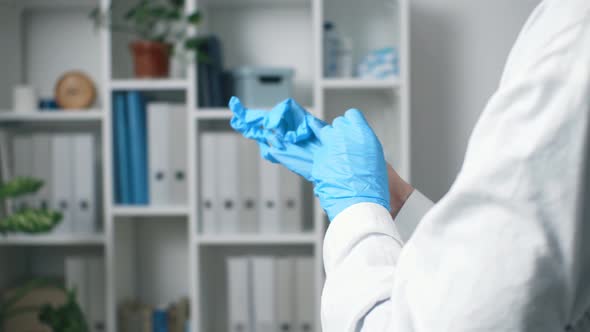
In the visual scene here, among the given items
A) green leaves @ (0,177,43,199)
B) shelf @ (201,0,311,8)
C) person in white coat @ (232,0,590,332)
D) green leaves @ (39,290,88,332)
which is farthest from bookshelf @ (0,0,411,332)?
person in white coat @ (232,0,590,332)

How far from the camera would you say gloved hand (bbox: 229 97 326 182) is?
93 centimetres

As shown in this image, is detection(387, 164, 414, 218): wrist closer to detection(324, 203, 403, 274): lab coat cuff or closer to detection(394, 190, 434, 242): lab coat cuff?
detection(394, 190, 434, 242): lab coat cuff

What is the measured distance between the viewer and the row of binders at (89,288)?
2.06 meters

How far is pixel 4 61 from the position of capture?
2.21 metres

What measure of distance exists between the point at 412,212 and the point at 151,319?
1464mm

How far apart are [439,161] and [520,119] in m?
1.86

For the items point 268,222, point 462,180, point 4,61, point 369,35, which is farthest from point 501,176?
point 4,61

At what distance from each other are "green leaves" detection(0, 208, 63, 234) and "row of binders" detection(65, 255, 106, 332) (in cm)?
40

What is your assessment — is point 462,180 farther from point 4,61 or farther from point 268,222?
point 4,61

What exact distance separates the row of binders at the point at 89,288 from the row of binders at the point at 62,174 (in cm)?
12

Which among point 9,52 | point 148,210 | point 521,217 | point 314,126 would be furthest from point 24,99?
point 521,217

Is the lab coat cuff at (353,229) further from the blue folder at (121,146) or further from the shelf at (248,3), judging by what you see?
the shelf at (248,3)

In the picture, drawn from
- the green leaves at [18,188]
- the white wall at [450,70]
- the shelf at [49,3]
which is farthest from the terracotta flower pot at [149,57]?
the white wall at [450,70]

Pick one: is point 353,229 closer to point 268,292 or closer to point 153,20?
point 268,292
